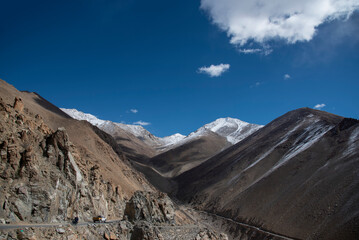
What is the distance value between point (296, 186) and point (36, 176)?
175ft

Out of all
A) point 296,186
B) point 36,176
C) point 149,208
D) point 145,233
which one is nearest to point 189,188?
point 296,186

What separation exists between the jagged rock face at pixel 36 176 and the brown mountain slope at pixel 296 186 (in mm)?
33669

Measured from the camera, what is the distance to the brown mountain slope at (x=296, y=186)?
44.9 meters

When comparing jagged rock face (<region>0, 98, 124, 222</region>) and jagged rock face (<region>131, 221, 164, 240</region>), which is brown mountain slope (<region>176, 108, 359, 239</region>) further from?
jagged rock face (<region>0, 98, 124, 222</region>)

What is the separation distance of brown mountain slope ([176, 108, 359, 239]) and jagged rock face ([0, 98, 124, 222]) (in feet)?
110

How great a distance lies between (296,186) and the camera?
6141cm

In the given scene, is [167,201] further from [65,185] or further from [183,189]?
[183,189]

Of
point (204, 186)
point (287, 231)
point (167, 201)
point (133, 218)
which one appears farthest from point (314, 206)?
point (204, 186)

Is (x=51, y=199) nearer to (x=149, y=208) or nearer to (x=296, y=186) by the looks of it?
(x=149, y=208)

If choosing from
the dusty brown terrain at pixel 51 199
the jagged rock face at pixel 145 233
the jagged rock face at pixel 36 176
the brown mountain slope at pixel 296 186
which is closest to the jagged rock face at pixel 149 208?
the dusty brown terrain at pixel 51 199

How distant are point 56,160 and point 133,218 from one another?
10.3m

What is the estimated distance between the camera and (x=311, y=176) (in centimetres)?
6109

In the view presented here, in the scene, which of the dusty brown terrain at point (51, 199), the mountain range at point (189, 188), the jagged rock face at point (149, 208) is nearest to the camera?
the dusty brown terrain at point (51, 199)

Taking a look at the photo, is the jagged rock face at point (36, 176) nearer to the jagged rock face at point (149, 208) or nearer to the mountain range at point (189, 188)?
the mountain range at point (189, 188)
